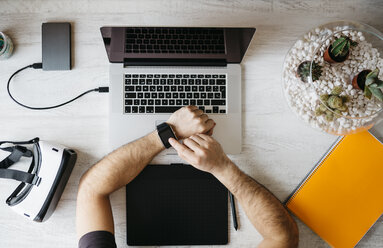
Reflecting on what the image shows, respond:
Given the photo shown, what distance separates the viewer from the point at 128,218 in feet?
3.28

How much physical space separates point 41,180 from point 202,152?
0.53 metres

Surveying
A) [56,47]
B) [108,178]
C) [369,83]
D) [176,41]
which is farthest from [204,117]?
[56,47]

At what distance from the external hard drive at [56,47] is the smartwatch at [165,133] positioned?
1.32 ft

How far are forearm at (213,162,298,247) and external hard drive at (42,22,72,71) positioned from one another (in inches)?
26.2

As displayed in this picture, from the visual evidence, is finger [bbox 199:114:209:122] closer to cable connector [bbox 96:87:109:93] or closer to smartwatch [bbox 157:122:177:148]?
smartwatch [bbox 157:122:177:148]

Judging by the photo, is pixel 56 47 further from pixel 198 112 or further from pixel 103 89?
pixel 198 112

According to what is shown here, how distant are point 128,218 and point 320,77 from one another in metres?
0.77

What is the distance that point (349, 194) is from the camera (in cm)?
100

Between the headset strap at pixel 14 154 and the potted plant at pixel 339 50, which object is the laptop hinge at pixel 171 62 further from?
the headset strap at pixel 14 154

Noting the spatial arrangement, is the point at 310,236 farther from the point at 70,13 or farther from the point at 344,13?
the point at 70,13

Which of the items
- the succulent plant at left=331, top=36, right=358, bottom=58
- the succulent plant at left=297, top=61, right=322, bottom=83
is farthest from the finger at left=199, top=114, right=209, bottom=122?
the succulent plant at left=331, top=36, right=358, bottom=58

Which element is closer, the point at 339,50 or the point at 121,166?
the point at 339,50

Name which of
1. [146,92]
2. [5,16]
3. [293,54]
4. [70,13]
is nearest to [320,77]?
[293,54]

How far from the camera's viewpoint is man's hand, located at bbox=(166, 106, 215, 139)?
0.95 m
